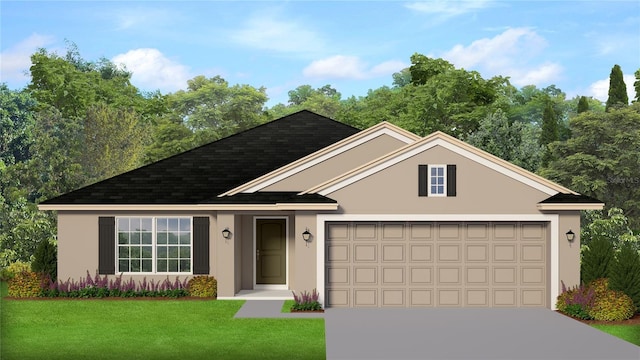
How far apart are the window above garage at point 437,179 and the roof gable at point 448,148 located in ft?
1.85

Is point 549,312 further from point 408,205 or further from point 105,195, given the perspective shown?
point 105,195

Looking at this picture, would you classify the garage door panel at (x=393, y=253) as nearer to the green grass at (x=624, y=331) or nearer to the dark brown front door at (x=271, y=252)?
the dark brown front door at (x=271, y=252)

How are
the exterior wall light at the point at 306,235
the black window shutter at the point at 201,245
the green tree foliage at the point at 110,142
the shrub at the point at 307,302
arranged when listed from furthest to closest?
the green tree foliage at the point at 110,142, the black window shutter at the point at 201,245, the exterior wall light at the point at 306,235, the shrub at the point at 307,302

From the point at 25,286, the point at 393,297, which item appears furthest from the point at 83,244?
the point at 393,297

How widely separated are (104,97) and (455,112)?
98.4 feet

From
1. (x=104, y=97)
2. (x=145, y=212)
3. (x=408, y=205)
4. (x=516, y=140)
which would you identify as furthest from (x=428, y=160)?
(x=104, y=97)

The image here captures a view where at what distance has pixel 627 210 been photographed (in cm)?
4378

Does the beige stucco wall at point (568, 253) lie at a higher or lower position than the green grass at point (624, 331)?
higher

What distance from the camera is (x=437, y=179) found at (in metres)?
21.0

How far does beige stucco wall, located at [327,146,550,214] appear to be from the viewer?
20.9 metres

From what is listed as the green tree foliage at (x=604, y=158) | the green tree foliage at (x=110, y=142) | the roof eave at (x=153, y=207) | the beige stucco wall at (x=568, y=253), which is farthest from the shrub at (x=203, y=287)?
the green tree foliage at (x=110, y=142)

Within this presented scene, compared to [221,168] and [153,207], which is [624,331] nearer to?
[153,207]

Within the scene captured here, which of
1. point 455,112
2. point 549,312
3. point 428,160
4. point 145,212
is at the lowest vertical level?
point 549,312

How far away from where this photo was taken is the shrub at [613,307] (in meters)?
19.1
